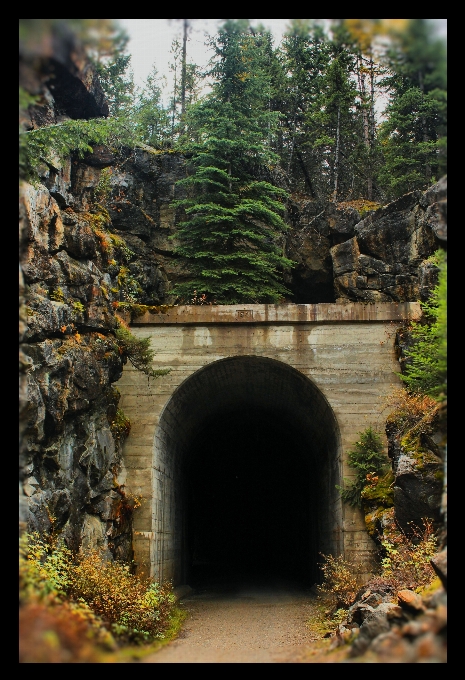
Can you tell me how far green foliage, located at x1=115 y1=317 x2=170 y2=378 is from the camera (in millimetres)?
15047

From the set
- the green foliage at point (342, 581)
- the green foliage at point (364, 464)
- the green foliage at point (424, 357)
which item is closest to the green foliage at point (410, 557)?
the green foliage at point (342, 581)

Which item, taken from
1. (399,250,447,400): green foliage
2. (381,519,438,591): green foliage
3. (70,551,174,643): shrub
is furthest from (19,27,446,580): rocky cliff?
(399,250,447,400): green foliage

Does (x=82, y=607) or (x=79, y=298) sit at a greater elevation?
(x=79, y=298)

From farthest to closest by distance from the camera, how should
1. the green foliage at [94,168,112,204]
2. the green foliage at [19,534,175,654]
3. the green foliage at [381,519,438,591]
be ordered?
the green foliage at [94,168,112,204] < the green foliage at [381,519,438,591] < the green foliage at [19,534,175,654]

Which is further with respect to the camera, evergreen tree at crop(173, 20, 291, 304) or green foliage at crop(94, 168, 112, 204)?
green foliage at crop(94, 168, 112, 204)

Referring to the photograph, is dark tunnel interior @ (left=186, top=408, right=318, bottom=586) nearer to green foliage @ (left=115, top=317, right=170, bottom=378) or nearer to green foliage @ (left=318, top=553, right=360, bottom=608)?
green foliage @ (left=115, top=317, right=170, bottom=378)

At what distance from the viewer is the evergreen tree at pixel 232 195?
20328 millimetres

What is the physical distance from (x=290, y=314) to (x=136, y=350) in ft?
12.9

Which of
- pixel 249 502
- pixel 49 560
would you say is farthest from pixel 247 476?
pixel 49 560

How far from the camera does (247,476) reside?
30781mm

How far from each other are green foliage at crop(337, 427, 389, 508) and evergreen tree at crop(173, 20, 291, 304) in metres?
6.62

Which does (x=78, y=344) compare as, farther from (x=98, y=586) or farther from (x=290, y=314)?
(x=290, y=314)

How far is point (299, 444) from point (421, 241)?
8074 millimetres
